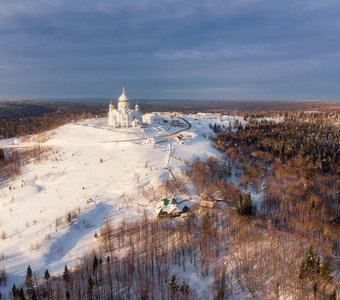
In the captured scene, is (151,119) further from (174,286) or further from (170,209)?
(174,286)

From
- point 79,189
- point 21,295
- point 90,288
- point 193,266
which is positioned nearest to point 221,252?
point 193,266

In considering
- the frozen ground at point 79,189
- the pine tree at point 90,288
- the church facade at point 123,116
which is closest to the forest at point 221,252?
the pine tree at point 90,288

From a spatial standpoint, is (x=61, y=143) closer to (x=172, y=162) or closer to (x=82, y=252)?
(x=172, y=162)

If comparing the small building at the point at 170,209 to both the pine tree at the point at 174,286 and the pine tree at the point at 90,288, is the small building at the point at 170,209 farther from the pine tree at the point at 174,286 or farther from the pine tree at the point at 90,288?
the pine tree at the point at 90,288

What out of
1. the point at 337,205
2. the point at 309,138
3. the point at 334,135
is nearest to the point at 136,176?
the point at 337,205

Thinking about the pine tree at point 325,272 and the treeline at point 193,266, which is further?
the treeline at point 193,266

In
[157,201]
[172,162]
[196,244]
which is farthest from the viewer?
[172,162]

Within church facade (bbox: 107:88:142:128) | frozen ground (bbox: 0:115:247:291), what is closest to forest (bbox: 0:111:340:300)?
frozen ground (bbox: 0:115:247:291)
